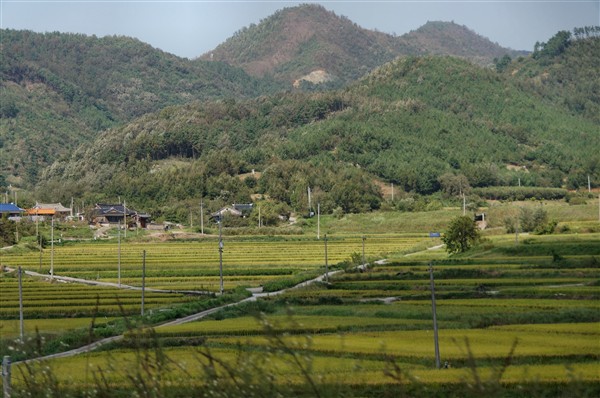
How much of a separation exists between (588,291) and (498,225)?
4263 cm

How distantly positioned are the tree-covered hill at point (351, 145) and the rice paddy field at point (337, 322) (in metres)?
41.2

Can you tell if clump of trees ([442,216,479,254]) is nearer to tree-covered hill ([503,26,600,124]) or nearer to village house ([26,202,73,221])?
village house ([26,202,73,221])

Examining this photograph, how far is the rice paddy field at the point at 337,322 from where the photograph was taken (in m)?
6.22

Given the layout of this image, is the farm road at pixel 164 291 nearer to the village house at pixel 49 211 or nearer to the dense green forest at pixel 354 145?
the dense green forest at pixel 354 145

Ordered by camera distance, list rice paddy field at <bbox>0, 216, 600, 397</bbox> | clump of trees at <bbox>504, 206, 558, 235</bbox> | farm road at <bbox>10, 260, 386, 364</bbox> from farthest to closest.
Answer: clump of trees at <bbox>504, 206, 558, 235</bbox>, farm road at <bbox>10, 260, 386, 364</bbox>, rice paddy field at <bbox>0, 216, 600, 397</bbox>

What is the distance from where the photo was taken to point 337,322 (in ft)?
88.9

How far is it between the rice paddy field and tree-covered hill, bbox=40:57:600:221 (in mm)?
41152

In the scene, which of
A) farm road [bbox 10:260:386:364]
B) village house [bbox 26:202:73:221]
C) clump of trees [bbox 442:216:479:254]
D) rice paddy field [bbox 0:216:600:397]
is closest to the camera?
rice paddy field [bbox 0:216:600:397]

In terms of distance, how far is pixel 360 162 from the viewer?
383 ft

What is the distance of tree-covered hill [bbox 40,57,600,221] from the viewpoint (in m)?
106

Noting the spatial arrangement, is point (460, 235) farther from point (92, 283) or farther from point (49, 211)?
point (49, 211)

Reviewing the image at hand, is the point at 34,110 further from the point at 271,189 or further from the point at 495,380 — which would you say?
the point at 495,380

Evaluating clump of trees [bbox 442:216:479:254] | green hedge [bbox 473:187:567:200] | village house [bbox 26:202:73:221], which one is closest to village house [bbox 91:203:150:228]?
village house [bbox 26:202:73:221]

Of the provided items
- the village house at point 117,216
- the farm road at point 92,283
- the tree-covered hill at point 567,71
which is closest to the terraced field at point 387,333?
the farm road at point 92,283
